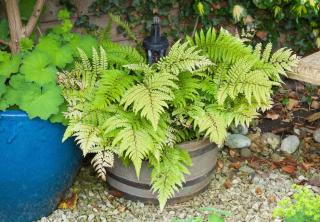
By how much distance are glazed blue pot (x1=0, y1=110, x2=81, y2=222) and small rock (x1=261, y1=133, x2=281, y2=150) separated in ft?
5.42

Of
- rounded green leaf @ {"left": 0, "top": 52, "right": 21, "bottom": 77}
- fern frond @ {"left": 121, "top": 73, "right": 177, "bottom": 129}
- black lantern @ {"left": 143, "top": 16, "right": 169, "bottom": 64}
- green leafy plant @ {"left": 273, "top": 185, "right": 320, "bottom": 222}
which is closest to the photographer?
green leafy plant @ {"left": 273, "top": 185, "right": 320, "bottom": 222}

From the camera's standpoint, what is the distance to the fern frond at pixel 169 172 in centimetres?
352

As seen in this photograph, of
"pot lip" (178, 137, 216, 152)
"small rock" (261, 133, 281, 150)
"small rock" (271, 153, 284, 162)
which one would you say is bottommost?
"small rock" (271, 153, 284, 162)

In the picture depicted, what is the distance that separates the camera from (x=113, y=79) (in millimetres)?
3504

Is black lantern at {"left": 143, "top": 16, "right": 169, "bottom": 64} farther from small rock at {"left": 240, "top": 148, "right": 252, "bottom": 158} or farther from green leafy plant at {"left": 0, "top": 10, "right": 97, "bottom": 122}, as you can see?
small rock at {"left": 240, "top": 148, "right": 252, "bottom": 158}

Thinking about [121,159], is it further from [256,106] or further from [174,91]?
[256,106]

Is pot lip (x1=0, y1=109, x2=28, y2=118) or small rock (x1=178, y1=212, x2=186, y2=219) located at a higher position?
pot lip (x1=0, y1=109, x2=28, y2=118)

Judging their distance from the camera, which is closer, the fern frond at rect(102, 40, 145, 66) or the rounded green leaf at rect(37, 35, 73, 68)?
the rounded green leaf at rect(37, 35, 73, 68)

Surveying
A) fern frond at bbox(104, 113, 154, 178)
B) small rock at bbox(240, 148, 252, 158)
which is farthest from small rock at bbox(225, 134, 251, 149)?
fern frond at bbox(104, 113, 154, 178)

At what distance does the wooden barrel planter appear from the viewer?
3725 millimetres

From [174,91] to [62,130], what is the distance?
2.35ft

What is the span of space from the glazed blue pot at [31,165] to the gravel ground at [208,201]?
0.20m

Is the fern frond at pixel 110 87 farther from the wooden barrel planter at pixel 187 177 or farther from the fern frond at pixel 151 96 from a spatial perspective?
the wooden barrel planter at pixel 187 177

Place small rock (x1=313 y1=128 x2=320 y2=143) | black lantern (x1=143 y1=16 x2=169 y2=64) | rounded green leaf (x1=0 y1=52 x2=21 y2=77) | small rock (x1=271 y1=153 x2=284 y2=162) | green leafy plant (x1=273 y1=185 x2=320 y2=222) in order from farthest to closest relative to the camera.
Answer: small rock (x1=313 y1=128 x2=320 y2=143), small rock (x1=271 y1=153 x2=284 y2=162), black lantern (x1=143 y1=16 x2=169 y2=64), rounded green leaf (x1=0 y1=52 x2=21 y2=77), green leafy plant (x1=273 y1=185 x2=320 y2=222)
